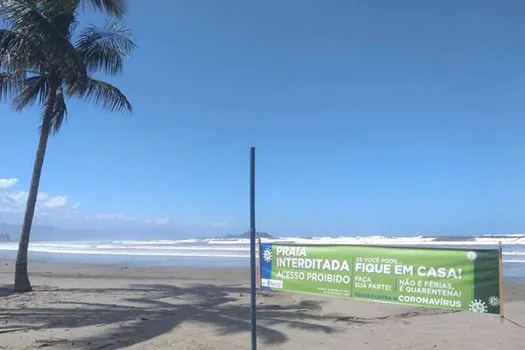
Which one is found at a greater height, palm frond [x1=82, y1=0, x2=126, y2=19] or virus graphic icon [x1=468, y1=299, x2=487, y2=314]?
palm frond [x1=82, y1=0, x2=126, y2=19]

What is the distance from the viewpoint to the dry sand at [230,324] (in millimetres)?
7359

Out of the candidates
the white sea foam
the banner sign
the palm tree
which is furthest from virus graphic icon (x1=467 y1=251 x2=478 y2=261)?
the white sea foam

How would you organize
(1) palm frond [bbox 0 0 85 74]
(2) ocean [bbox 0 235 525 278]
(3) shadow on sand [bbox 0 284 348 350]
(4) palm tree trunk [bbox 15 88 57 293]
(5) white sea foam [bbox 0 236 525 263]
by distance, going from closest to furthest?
1. (3) shadow on sand [bbox 0 284 348 350]
2. (1) palm frond [bbox 0 0 85 74]
3. (4) palm tree trunk [bbox 15 88 57 293]
4. (2) ocean [bbox 0 235 525 278]
5. (5) white sea foam [bbox 0 236 525 263]

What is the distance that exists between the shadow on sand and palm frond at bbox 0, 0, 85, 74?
246 inches

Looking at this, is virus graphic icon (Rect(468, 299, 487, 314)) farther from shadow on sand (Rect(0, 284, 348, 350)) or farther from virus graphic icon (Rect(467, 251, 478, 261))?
shadow on sand (Rect(0, 284, 348, 350))

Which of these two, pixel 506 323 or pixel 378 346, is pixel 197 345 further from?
pixel 506 323

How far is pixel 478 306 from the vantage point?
17.5ft

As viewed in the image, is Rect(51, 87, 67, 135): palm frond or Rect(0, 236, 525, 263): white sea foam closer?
Rect(51, 87, 67, 135): palm frond

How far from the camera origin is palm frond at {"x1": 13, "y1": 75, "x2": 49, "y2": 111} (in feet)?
46.3

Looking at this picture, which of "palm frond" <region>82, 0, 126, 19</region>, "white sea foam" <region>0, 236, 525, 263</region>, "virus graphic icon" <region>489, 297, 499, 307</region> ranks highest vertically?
"palm frond" <region>82, 0, 126, 19</region>

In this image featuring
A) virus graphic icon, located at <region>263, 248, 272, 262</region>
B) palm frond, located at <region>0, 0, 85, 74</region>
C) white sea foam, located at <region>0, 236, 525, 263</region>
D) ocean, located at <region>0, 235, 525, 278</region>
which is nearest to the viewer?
virus graphic icon, located at <region>263, 248, 272, 262</region>

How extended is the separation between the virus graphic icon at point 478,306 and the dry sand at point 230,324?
6.85 ft

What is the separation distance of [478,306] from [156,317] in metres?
6.26

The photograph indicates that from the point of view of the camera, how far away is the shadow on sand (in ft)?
25.5
